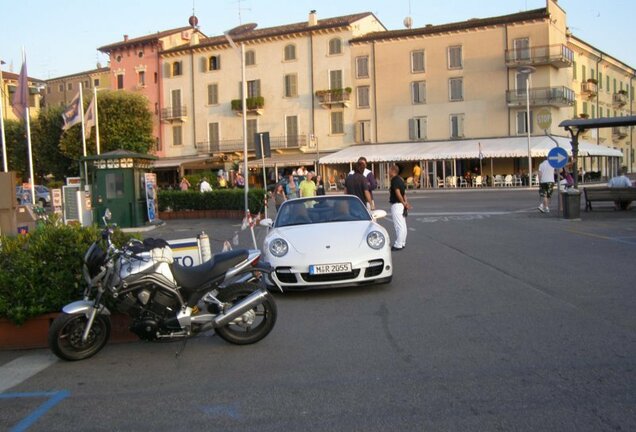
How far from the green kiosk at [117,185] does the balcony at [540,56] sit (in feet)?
114

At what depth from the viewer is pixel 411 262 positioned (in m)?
11.7

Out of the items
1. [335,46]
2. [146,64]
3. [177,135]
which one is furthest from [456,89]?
A: [146,64]

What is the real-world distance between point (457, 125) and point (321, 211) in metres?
43.2

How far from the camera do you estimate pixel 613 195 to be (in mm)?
20500

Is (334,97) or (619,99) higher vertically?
(619,99)

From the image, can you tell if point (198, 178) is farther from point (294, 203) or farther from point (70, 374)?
point (70, 374)

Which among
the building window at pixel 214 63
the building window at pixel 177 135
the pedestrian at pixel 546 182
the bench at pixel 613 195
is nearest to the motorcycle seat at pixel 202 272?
the pedestrian at pixel 546 182

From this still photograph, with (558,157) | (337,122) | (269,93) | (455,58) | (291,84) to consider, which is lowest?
(558,157)

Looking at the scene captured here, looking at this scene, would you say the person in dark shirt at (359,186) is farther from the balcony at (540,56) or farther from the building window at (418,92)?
the building window at (418,92)

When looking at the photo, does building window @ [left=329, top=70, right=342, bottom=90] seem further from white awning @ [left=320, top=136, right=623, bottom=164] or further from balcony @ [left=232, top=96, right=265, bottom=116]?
balcony @ [left=232, top=96, right=265, bottom=116]

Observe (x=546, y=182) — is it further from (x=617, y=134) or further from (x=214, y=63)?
(x=617, y=134)

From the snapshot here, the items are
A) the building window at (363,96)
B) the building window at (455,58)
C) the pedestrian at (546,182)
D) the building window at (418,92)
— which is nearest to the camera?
A: the pedestrian at (546,182)

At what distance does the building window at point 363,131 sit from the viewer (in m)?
54.5

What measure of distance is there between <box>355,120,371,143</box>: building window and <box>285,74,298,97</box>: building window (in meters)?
6.11
